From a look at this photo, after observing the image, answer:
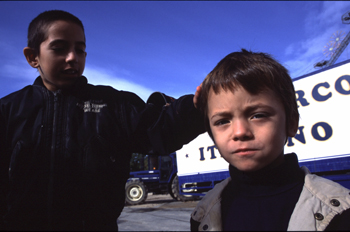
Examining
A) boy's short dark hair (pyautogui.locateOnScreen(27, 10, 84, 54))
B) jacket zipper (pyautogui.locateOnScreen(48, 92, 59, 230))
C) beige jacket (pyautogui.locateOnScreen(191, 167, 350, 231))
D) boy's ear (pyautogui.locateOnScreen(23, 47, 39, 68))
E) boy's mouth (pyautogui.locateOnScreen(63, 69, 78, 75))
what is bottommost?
beige jacket (pyautogui.locateOnScreen(191, 167, 350, 231))

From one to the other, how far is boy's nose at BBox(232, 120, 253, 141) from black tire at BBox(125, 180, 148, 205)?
36.7 ft

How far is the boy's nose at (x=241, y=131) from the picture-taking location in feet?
3.45

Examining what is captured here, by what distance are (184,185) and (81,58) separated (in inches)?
387

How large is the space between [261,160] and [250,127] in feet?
0.50

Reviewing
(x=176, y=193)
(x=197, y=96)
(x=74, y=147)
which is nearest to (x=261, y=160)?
(x=197, y=96)

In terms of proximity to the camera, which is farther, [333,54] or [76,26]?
[333,54]

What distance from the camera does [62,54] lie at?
1269mm

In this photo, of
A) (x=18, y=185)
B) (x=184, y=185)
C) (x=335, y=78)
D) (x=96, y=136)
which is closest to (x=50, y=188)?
(x=18, y=185)

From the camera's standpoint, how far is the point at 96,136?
1.24 metres

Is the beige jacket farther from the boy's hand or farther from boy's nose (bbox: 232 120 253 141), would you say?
the boy's hand

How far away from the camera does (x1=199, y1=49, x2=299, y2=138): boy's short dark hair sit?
3.80 feet

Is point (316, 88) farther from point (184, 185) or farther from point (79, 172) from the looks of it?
point (184, 185)

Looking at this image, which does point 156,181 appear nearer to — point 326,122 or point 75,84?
point 326,122

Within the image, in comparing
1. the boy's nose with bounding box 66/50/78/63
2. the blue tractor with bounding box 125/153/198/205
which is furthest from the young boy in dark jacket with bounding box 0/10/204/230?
the blue tractor with bounding box 125/153/198/205
